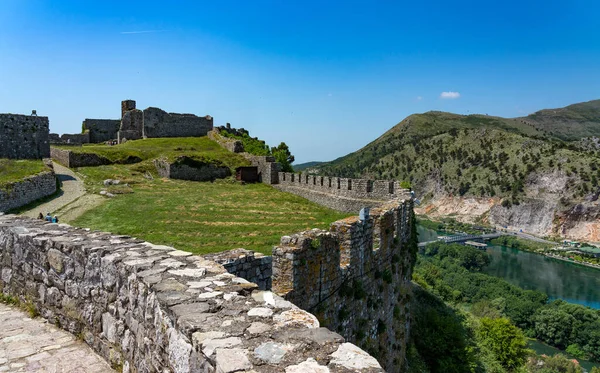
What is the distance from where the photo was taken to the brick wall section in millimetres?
27891

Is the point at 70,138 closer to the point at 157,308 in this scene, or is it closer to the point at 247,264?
the point at 247,264

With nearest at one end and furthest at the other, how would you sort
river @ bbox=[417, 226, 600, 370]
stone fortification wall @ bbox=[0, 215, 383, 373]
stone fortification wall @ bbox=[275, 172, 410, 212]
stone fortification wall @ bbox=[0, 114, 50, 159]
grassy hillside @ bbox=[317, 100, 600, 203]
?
stone fortification wall @ bbox=[0, 215, 383, 373]
stone fortification wall @ bbox=[275, 172, 410, 212]
stone fortification wall @ bbox=[0, 114, 50, 159]
river @ bbox=[417, 226, 600, 370]
grassy hillside @ bbox=[317, 100, 600, 203]

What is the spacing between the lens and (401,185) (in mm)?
18297

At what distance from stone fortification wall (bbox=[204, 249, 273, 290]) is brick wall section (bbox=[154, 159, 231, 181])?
21670 millimetres

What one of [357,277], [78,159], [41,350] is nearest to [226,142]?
[78,159]

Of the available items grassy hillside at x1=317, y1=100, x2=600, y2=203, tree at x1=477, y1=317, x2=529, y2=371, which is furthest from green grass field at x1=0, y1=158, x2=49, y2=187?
grassy hillside at x1=317, y1=100, x2=600, y2=203

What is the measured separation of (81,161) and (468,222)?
114895 mm

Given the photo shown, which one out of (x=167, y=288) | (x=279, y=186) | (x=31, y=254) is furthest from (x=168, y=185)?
(x=167, y=288)

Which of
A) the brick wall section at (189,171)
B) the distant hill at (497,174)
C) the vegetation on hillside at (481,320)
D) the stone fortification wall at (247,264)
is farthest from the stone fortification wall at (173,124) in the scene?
the distant hill at (497,174)

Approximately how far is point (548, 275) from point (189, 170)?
8148cm

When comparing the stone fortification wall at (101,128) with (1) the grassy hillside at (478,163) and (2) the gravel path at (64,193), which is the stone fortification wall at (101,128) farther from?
(1) the grassy hillside at (478,163)

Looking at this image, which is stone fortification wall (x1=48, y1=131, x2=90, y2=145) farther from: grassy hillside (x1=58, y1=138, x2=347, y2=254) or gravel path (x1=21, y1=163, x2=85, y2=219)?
gravel path (x1=21, y1=163, x2=85, y2=219)

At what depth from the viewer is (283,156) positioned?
3300 cm

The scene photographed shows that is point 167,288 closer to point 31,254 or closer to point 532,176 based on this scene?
point 31,254
